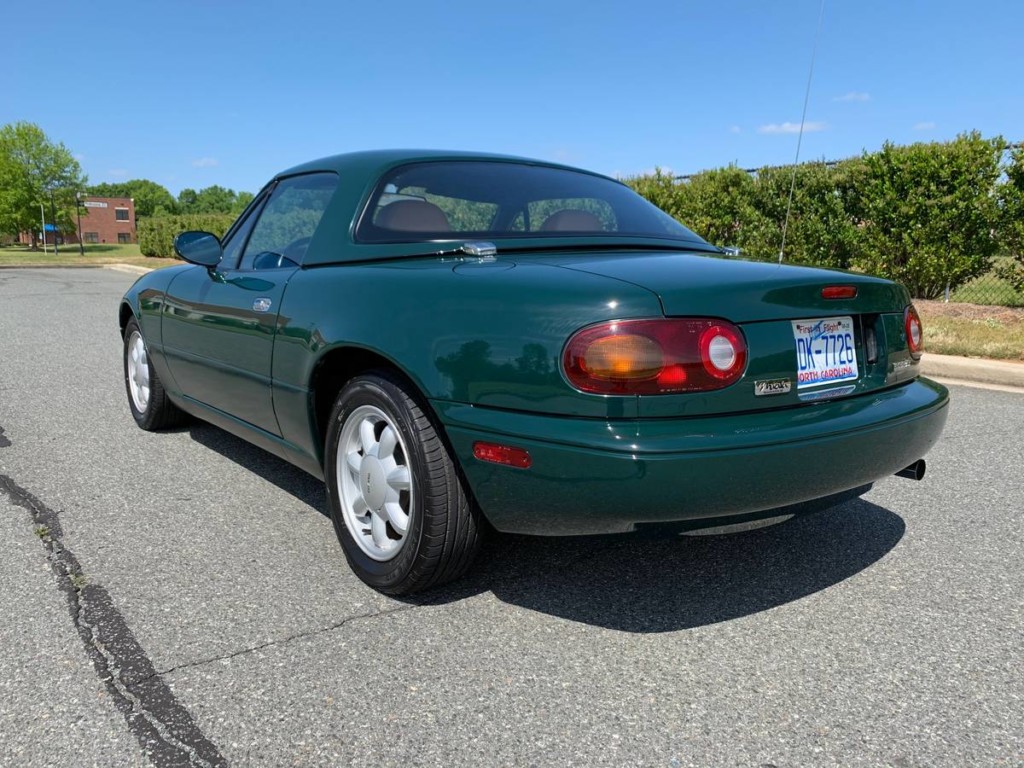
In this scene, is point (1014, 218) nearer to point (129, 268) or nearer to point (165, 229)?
point (129, 268)

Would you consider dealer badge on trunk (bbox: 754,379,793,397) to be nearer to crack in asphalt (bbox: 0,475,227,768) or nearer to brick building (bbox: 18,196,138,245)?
crack in asphalt (bbox: 0,475,227,768)

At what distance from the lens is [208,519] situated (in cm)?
344

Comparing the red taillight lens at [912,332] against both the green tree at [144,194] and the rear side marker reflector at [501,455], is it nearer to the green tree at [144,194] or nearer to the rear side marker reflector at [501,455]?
the rear side marker reflector at [501,455]

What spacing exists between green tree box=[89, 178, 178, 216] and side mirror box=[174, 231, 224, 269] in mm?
152996

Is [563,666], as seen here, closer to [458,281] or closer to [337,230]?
[458,281]

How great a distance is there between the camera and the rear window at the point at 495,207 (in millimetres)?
3027

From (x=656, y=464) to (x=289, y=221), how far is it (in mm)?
2181

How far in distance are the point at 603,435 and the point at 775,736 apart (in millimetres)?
820

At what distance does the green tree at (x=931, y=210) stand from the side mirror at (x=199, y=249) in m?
8.95

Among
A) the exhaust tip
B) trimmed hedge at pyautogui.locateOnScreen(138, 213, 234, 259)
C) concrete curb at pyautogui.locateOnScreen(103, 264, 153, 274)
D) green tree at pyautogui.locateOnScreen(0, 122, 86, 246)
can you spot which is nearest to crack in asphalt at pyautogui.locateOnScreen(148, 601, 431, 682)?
the exhaust tip

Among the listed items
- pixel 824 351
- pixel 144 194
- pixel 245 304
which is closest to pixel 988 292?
pixel 824 351

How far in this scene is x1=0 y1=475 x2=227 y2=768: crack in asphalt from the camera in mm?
1898

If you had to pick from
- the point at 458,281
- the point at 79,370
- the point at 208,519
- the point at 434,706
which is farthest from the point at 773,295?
the point at 79,370

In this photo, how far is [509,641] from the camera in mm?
2430
